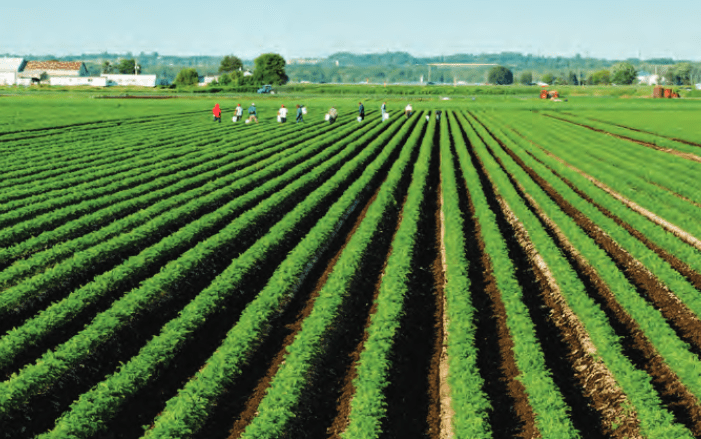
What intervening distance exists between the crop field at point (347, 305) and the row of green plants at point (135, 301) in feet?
0.12

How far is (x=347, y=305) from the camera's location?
10.4m

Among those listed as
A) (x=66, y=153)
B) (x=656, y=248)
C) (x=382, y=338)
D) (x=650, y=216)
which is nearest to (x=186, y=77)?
(x=66, y=153)

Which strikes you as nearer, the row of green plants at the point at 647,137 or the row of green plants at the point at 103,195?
the row of green plants at the point at 103,195

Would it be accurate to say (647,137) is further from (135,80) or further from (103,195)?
(135,80)

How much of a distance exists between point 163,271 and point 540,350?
24.7 ft

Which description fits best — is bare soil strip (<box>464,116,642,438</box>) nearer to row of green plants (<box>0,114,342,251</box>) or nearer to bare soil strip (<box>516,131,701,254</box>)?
bare soil strip (<box>516,131,701,254</box>)

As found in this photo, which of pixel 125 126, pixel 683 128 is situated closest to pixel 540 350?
pixel 125 126

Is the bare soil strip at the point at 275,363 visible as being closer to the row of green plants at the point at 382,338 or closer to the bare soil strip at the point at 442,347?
the row of green plants at the point at 382,338

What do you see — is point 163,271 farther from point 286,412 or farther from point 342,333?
point 286,412

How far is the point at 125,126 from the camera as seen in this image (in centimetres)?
4350

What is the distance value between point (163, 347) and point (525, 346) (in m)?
5.62

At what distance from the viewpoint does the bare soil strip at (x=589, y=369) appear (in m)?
7.09

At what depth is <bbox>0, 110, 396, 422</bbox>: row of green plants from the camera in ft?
24.5

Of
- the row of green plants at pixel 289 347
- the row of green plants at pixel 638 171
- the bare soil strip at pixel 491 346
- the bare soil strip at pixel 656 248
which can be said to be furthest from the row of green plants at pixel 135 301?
the row of green plants at pixel 638 171
